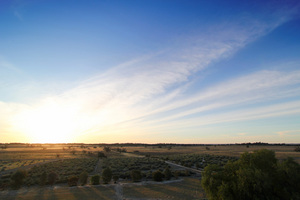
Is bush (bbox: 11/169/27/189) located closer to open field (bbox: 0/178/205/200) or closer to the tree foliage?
open field (bbox: 0/178/205/200)

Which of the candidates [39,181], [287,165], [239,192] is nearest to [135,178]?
[39,181]

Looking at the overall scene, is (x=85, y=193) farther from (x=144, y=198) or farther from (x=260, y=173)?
(x=260, y=173)

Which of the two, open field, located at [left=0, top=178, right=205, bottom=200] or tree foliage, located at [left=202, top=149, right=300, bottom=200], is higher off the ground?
tree foliage, located at [left=202, top=149, right=300, bottom=200]

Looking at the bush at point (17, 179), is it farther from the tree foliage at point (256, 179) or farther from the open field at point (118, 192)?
the tree foliage at point (256, 179)

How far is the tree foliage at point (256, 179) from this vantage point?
539 inches

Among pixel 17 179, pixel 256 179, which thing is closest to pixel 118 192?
pixel 17 179

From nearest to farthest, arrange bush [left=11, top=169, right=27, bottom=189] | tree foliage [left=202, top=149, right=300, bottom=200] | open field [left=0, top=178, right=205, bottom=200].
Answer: tree foliage [left=202, top=149, right=300, bottom=200], open field [left=0, top=178, right=205, bottom=200], bush [left=11, top=169, right=27, bottom=189]

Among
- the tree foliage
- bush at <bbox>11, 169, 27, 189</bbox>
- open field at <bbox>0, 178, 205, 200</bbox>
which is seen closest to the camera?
the tree foliage

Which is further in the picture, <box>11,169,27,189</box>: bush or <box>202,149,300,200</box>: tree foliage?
<box>11,169,27,189</box>: bush

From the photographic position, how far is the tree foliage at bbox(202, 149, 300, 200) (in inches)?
539

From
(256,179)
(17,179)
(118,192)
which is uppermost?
(256,179)

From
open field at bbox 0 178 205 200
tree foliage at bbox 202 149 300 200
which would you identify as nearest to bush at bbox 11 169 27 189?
open field at bbox 0 178 205 200

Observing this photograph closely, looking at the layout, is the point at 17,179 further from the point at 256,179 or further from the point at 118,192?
the point at 256,179

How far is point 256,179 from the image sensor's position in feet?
45.8
